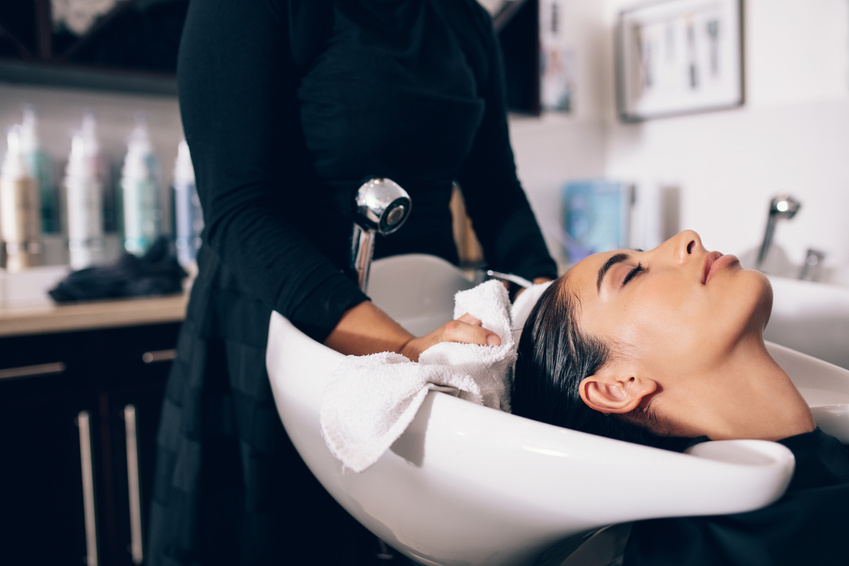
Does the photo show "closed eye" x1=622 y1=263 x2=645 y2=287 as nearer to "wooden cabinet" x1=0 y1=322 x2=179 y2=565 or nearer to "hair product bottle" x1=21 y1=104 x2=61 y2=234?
"wooden cabinet" x1=0 y1=322 x2=179 y2=565

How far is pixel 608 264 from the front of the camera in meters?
0.63

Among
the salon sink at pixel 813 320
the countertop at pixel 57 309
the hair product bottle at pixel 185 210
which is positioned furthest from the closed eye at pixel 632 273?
the hair product bottle at pixel 185 210

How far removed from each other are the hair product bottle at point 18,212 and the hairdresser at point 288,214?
77 cm

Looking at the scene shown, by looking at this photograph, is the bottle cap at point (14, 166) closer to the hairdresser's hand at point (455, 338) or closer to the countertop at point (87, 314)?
the countertop at point (87, 314)

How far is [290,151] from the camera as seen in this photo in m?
0.75

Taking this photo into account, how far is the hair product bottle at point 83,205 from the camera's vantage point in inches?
58.1

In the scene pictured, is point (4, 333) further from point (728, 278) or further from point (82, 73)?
point (728, 278)

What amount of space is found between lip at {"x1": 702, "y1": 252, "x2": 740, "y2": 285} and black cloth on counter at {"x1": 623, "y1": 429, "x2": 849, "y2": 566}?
0.72ft

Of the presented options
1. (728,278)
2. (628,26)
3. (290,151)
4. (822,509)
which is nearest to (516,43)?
(628,26)

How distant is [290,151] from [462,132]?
25 centimetres

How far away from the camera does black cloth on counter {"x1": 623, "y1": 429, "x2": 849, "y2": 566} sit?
1.23 feet

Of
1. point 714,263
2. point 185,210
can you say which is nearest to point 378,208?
point 714,263

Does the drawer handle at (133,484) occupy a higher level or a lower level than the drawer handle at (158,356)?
lower

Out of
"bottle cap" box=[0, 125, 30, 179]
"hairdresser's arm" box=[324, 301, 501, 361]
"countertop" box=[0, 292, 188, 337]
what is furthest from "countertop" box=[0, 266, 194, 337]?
"hairdresser's arm" box=[324, 301, 501, 361]
